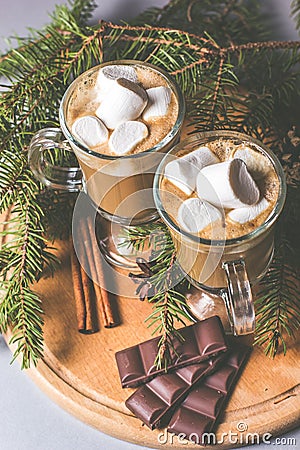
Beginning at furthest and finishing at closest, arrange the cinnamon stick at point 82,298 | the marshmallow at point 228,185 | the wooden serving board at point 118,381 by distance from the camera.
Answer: the cinnamon stick at point 82,298
the wooden serving board at point 118,381
the marshmallow at point 228,185

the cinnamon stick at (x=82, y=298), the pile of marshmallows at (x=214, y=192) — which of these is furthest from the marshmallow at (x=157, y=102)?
the cinnamon stick at (x=82, y=298)

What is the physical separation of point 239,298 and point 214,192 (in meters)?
0.16

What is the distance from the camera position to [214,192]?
37.9 inches

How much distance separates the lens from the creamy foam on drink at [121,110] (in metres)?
1.04

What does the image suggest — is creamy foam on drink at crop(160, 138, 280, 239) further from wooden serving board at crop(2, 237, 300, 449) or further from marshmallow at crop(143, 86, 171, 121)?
wooden serving board at crop(2, 237, 300, 449)

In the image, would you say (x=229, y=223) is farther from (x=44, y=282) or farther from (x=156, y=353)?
(x=44, y=282)

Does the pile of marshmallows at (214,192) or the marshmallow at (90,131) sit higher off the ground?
the marshmallow at (90,131)

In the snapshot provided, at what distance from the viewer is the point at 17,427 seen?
45.0 inches

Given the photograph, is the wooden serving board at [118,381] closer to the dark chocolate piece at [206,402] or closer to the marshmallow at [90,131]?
the dark chocolate piece at [206,402]

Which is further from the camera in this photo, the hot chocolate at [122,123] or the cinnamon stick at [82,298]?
the cinnamon stick at [82,298]

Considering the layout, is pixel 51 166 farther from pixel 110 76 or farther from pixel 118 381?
pixel 118 381

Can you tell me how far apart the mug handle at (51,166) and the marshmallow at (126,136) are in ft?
0.39

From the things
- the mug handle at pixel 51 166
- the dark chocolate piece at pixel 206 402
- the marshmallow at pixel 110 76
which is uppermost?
the marshmallow at pixel 110 76

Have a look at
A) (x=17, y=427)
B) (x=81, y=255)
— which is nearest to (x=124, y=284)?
(x=81, y=255)
